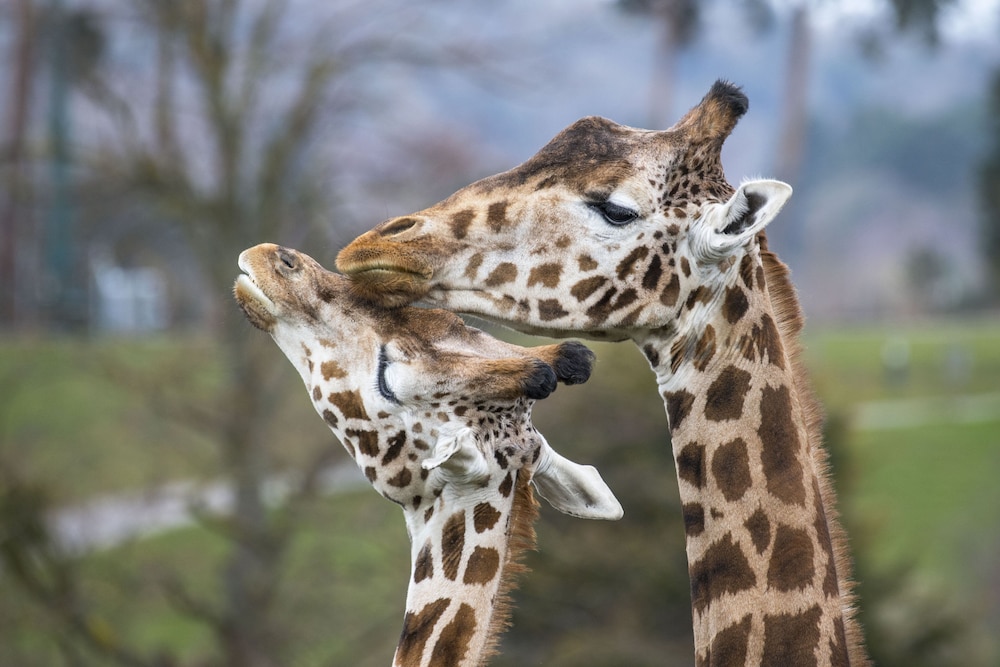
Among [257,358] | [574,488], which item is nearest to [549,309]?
[574,488]

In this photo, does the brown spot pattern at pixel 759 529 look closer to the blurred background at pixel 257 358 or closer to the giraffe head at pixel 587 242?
the giraffe head at pixel 587 242

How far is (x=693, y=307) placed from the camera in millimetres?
3869

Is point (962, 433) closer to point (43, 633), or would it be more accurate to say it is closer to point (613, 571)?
point (613, 571)

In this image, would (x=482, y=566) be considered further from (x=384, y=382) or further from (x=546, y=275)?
(x=546, y=275)

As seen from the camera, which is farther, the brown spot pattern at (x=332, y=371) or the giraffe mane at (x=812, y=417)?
the giraffe mane at (x=812, y=417)

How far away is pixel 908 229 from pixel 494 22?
88.1 feet

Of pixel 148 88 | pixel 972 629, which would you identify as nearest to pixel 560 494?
pixel 148 88

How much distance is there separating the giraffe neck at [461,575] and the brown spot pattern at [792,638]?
772 millimetres

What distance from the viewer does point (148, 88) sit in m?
14.7

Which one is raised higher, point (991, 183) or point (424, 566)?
point (991, 183)

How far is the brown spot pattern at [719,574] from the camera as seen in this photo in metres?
3.68

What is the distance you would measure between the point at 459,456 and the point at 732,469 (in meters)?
0.96

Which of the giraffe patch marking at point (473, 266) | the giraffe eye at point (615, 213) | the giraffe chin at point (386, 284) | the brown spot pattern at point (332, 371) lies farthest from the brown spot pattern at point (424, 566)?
the giraffe eye at point (615, 213)

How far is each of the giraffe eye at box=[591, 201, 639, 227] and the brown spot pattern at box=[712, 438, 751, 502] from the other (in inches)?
30.5
